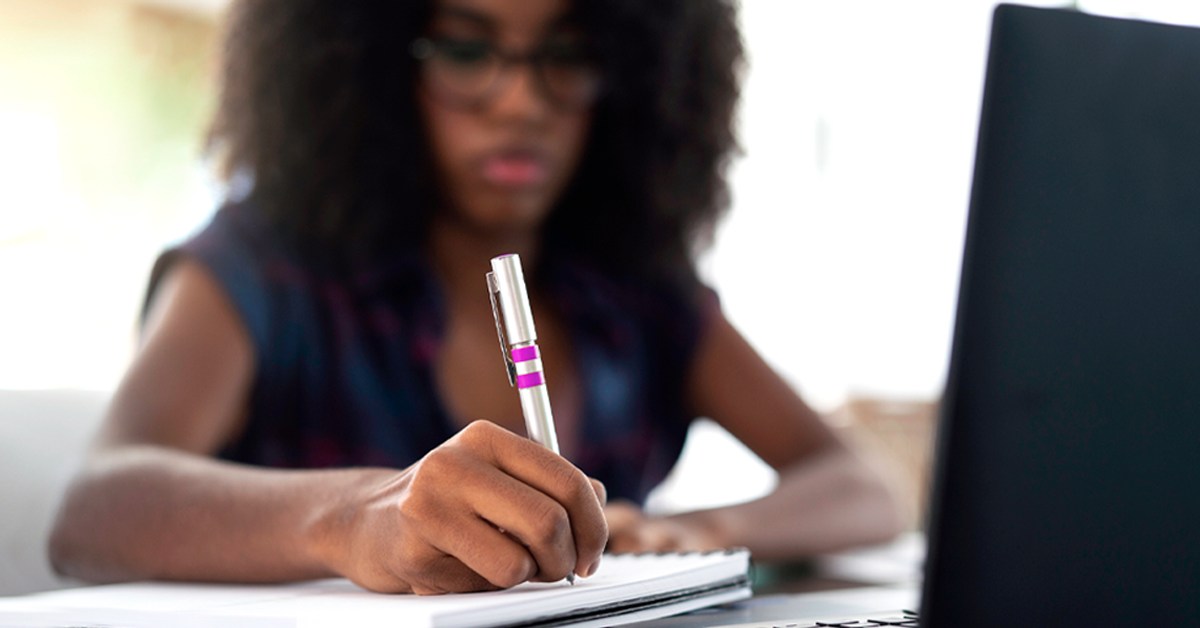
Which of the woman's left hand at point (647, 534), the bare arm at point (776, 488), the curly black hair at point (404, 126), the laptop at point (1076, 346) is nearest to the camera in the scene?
the laptop at point (1076, 346)

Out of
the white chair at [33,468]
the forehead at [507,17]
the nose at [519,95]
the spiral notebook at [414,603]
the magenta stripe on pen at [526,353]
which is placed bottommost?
the white chair at [33,468]

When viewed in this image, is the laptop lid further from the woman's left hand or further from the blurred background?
the blurred background

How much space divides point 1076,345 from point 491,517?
22 cm

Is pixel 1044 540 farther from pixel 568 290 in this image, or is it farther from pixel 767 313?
pixel 767 313

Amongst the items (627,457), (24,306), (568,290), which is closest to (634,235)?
(568,290)

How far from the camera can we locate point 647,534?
636 mm

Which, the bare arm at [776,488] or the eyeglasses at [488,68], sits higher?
the eyeglasses at [488,68]

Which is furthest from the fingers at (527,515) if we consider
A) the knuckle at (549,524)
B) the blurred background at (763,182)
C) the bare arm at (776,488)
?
the blurred background at (763,182)

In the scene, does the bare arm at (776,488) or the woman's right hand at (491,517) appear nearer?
the woman's right hand at (491,517)

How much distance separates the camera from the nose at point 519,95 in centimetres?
91

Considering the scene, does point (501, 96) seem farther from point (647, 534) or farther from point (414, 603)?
point (414, 603)

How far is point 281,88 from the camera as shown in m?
1.00

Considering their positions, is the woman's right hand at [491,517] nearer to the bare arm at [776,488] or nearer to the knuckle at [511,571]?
the knuckle at [511,571]

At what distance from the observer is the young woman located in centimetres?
82
